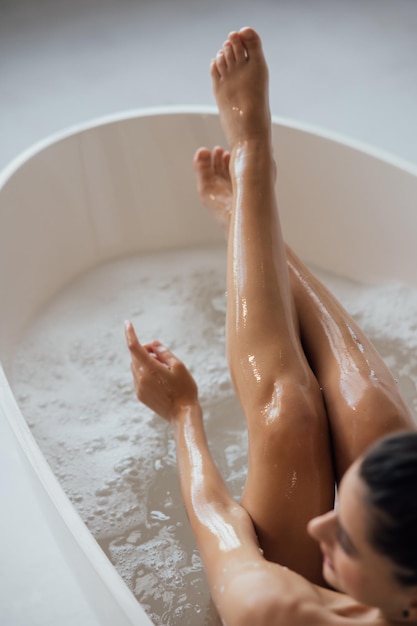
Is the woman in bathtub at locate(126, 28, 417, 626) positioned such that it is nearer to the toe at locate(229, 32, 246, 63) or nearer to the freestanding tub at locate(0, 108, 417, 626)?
the toe at locate(229, 32, 246, 63)

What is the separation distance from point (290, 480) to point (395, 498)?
36cm

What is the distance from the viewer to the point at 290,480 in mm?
1113

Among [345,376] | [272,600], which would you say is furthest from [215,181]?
[272,600]

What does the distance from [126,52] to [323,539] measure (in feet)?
6.59

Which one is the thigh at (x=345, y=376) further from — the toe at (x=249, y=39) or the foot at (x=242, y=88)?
the toe at (x=249, y=39)

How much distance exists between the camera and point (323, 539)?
846 millimetres

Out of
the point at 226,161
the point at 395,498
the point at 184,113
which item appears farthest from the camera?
the point at 184,113

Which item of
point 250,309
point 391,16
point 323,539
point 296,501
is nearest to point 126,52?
point 391,16

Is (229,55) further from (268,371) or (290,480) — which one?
(290,480)

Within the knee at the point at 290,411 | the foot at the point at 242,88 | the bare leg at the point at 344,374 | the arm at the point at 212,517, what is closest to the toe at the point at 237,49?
the foot at the point at 242,88

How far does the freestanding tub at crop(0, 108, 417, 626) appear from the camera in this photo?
5.89ft

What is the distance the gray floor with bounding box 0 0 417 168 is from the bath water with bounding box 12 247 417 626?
0.55 meters

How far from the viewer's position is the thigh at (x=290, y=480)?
1.11 m

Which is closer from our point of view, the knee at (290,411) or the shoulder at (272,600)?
the shoulder at (272,600)
